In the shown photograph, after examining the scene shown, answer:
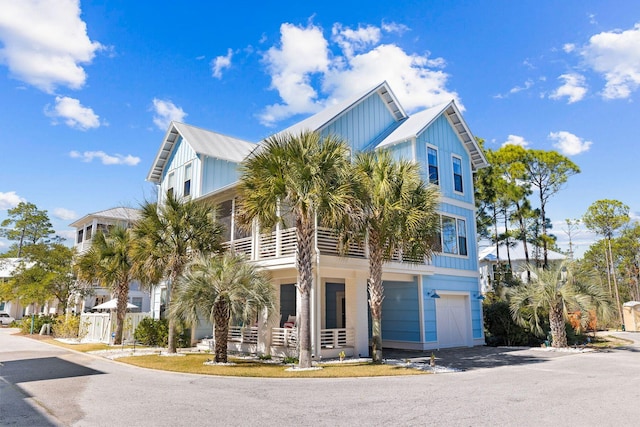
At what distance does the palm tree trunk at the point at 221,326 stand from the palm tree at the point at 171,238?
337 cm

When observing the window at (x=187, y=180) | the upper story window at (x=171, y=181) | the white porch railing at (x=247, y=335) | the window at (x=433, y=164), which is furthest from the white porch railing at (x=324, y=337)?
the upper story window at (x=171, y=181)

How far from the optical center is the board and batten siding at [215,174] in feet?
79.3

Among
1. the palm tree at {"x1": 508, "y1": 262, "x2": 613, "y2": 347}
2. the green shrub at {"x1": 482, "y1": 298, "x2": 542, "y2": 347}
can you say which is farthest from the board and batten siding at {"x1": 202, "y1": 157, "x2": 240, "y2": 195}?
the palm tree at {"x1": 508, "y1": 262, "x2": 613, "y2": 347}

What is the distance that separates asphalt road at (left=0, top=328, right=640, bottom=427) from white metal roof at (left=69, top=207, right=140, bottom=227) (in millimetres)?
23004

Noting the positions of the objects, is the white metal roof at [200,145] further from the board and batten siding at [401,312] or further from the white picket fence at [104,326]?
the board and batten siding at [401,312]

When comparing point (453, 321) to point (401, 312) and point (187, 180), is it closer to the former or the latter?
point (401, 312)

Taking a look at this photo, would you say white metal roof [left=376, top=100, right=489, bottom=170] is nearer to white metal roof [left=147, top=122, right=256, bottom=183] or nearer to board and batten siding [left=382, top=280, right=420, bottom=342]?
board and batten siding [left=382, top=280, right=420, bottom=342]

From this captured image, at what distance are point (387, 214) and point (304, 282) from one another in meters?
3.57

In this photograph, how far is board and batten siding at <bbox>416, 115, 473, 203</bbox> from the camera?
21000mm

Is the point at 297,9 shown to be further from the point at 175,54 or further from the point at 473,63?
the point at 473,63

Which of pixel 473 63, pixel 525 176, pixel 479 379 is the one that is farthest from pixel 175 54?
pixel 525 176

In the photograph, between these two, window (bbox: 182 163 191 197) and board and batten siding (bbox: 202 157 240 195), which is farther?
window (bbox: 182 163 191 197)

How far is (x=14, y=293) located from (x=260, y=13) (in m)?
29.4

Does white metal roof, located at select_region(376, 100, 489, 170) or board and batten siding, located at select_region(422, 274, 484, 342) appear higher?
white metal roof, located at select_region(376, 100, 489, 170)
